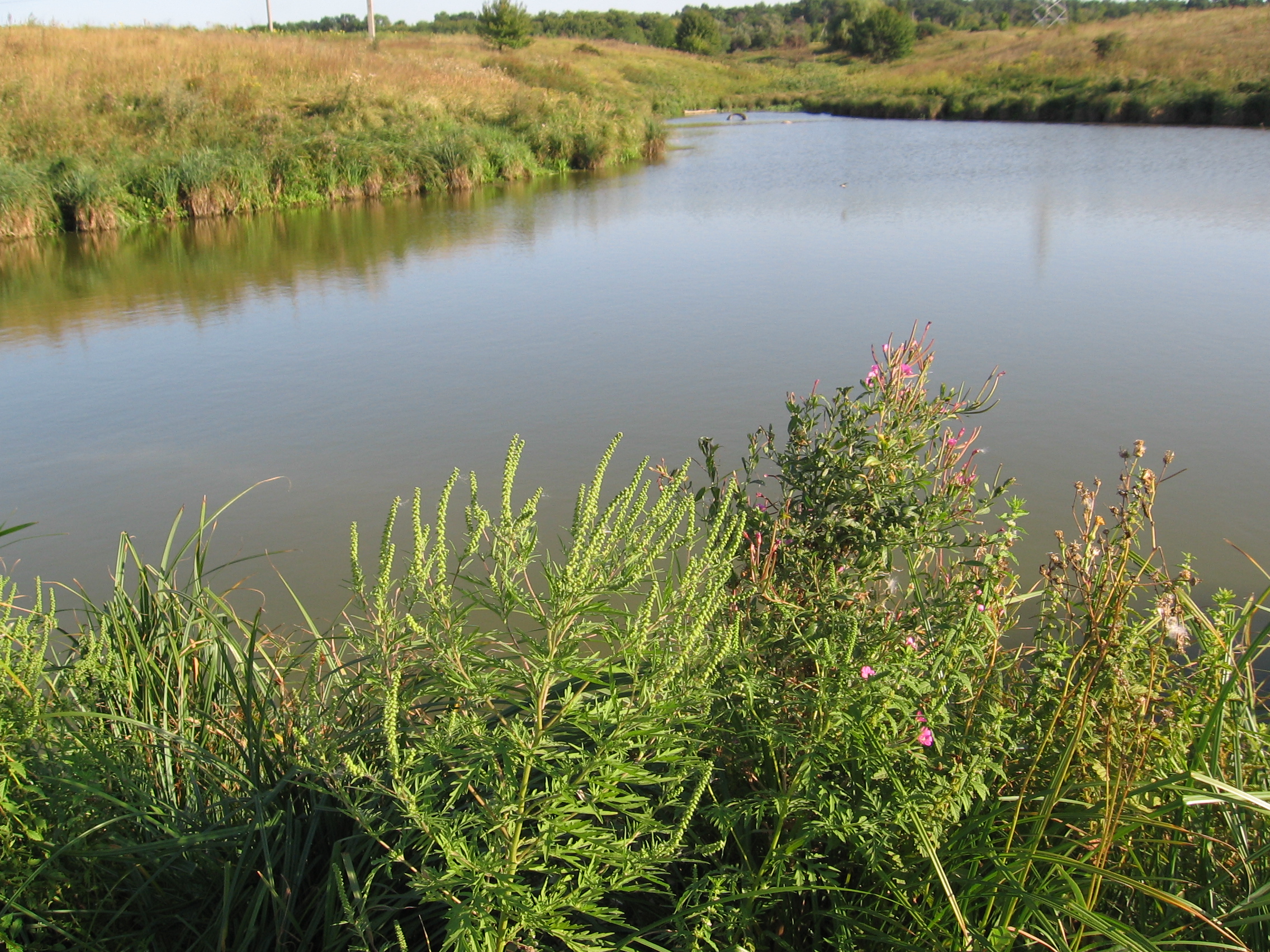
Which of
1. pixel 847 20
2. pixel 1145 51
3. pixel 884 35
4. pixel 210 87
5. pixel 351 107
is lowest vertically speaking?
pixel 351 107

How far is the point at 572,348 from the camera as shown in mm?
6578

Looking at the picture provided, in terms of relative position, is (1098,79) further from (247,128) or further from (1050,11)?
(1050,11)

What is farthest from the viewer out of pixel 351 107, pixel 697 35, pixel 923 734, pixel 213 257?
pixel 697 35

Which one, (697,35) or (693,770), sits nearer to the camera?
(693,770)

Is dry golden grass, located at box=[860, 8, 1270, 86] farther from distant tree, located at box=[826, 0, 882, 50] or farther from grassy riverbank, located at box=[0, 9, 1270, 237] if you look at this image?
distant tree, located at box=[826, 0, 882, 50]

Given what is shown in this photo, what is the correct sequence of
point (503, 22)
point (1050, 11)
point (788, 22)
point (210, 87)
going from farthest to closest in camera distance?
1. point (788, 22)
2. point (1050, 11)
3. point (503, 22)
4. point (210, 87)

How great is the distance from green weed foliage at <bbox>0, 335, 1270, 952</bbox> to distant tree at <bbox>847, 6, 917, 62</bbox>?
5738 cm

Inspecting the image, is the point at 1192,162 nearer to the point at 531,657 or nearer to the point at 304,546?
the point at 304,546

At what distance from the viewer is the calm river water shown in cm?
430

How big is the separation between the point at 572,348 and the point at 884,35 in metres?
56.1

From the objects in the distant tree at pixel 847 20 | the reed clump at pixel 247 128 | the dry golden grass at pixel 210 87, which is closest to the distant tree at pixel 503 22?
the dry golden grass at pixel 210 87

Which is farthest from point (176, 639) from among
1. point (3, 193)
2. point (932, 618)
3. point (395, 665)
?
point (3, 193)

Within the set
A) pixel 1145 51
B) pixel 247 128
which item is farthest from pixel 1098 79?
pixel 247 128

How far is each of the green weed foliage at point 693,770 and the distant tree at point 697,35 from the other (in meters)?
62.9
